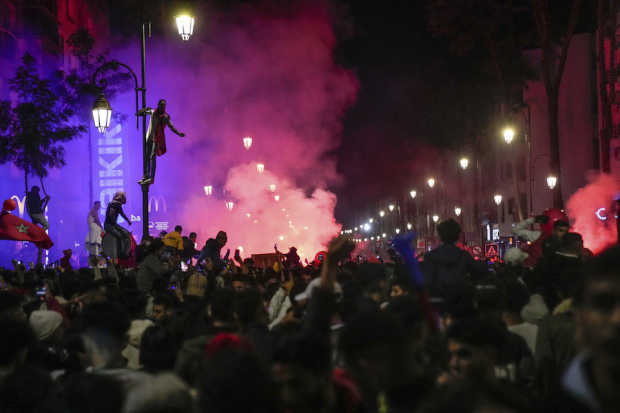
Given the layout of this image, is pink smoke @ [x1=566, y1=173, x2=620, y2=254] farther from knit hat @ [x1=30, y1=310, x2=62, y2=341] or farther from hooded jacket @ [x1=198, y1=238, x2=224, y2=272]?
knit hat @ [x1=30, y1=310, x2=62, y2=341]

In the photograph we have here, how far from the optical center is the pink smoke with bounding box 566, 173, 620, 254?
1164 inches

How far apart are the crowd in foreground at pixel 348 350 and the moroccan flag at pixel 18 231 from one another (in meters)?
7.83

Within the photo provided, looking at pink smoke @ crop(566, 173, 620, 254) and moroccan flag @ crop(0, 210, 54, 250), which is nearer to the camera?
moroccan flag @ crop(0, 210, 54, 250)

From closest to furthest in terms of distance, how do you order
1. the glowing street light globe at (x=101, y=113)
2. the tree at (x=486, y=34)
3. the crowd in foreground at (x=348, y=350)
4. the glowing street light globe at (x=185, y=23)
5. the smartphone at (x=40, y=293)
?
the crowd in foreground at (x=348, y=350) → the smartphone at (x=40, y=293) → the glowing street light globe at (x=185, y=23) → the glowing street light globe at (x=101, y=113) → the tree at (x=486, y=34)

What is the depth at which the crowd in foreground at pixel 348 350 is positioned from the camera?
278 centimetres

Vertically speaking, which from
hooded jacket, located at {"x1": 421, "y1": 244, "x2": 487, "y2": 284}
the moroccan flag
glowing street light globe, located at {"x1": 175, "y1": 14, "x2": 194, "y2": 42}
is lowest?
hooded jacket, located at {"x1": 421, "y1": 244, "x2": 487, "y2": 284}

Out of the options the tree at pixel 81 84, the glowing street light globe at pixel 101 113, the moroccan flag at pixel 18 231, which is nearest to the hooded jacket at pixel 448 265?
the glowing street light globe at pixel 101 113

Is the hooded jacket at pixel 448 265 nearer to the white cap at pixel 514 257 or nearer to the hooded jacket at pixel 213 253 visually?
the white cap at pixel 514 257

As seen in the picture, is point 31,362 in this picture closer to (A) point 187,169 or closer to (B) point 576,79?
(A) point 187,169

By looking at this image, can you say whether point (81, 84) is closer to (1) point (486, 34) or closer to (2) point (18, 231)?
(1) point (486, 34)

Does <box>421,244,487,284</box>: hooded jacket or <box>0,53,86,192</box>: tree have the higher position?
<box>0,53,86,192</box>: tree

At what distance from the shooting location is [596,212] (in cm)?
3391

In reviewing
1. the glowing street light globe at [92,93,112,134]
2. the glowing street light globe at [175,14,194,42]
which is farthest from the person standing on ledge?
the glowing street light globe at [175,14,194,42]

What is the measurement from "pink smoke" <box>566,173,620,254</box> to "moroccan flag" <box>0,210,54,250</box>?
58.6 ft
